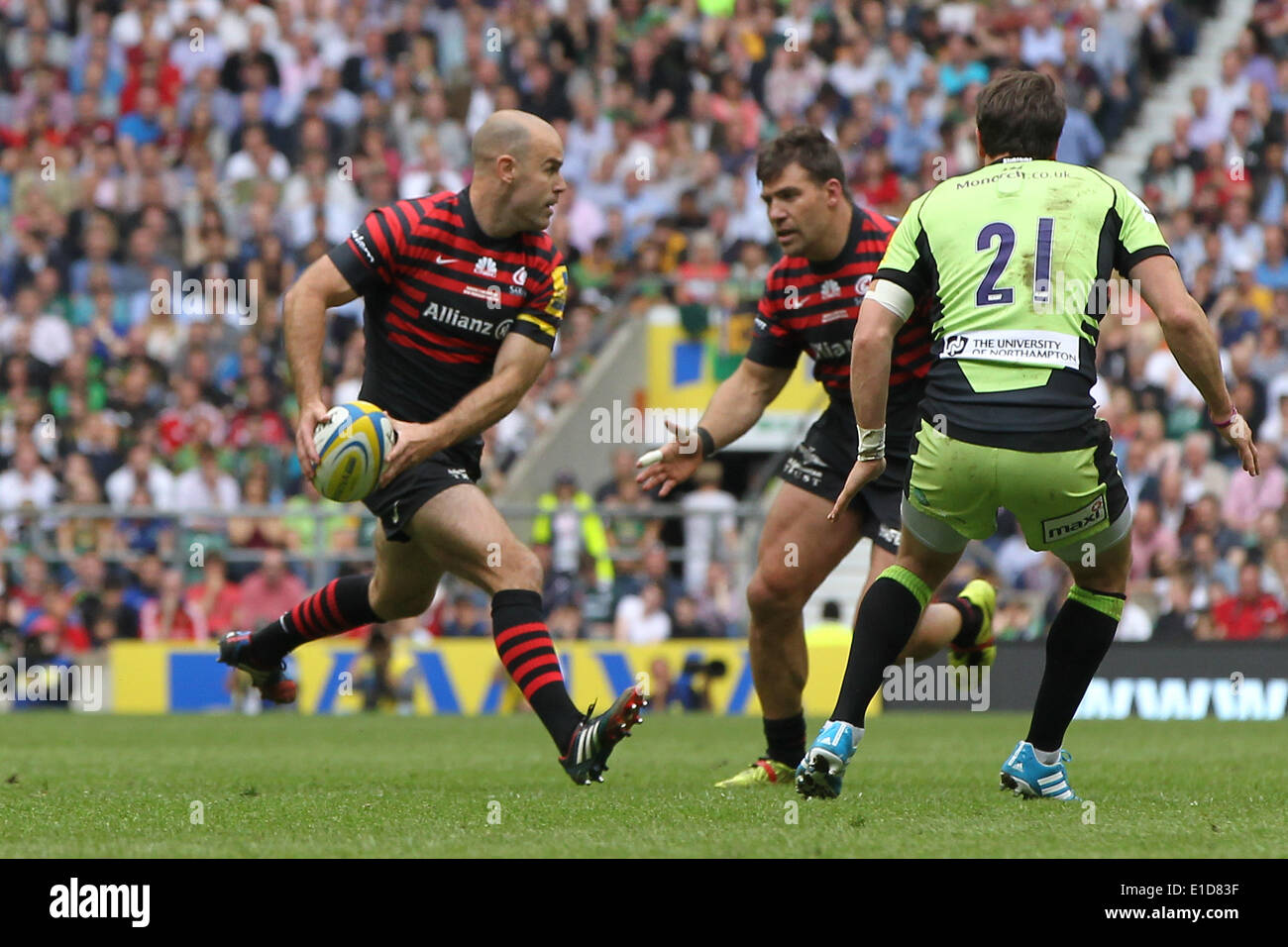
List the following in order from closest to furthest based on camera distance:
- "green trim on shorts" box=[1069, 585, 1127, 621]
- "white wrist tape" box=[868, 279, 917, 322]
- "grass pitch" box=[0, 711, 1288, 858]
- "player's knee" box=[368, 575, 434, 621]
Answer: "grass pitch" box=[0, 711, 1288, 858] < "white wrist tape" box=[868, 279, 917, 322] < "green trim on shorts" box=[1069, 585, 1127, 621] < "player's knee" box=[368, 575, 434, 621]

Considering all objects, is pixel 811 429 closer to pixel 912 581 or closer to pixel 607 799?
pixel 912 581

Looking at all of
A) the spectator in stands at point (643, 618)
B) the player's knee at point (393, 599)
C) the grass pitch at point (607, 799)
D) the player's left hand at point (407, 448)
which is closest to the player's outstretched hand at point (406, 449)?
the player's left hand at point (407, 448)

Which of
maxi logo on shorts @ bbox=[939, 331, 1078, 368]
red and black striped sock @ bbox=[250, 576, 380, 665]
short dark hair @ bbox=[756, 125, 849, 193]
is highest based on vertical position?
short dark hair @ bbox=[756, 125, 849, 193]

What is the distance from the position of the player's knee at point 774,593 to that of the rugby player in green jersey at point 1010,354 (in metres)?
1.26

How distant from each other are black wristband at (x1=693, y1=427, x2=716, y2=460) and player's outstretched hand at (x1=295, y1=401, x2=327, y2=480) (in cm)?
149

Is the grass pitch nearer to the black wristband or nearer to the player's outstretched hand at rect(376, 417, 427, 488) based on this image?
the player's outstretched hand at rect(376, 417, 427, 488)

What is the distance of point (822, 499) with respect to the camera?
8094 millimetres

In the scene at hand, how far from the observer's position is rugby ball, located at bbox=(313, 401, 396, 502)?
24.4ft

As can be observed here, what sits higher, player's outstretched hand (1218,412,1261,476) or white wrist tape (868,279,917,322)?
white wrist tape (868,279,917,322)

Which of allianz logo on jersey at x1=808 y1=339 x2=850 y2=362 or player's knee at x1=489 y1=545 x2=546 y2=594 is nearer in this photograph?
player's knee at x1=489 y1=545 x2=546 y2=594

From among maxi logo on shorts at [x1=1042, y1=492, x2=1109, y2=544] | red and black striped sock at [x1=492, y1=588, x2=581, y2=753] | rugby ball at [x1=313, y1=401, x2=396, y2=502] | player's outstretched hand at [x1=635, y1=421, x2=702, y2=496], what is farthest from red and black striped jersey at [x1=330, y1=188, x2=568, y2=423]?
maxi logo on shorts at [x1=1042, y1=492, x2=1109, y2=544]

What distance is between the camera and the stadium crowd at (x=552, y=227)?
16.4m

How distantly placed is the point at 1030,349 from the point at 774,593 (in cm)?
202
